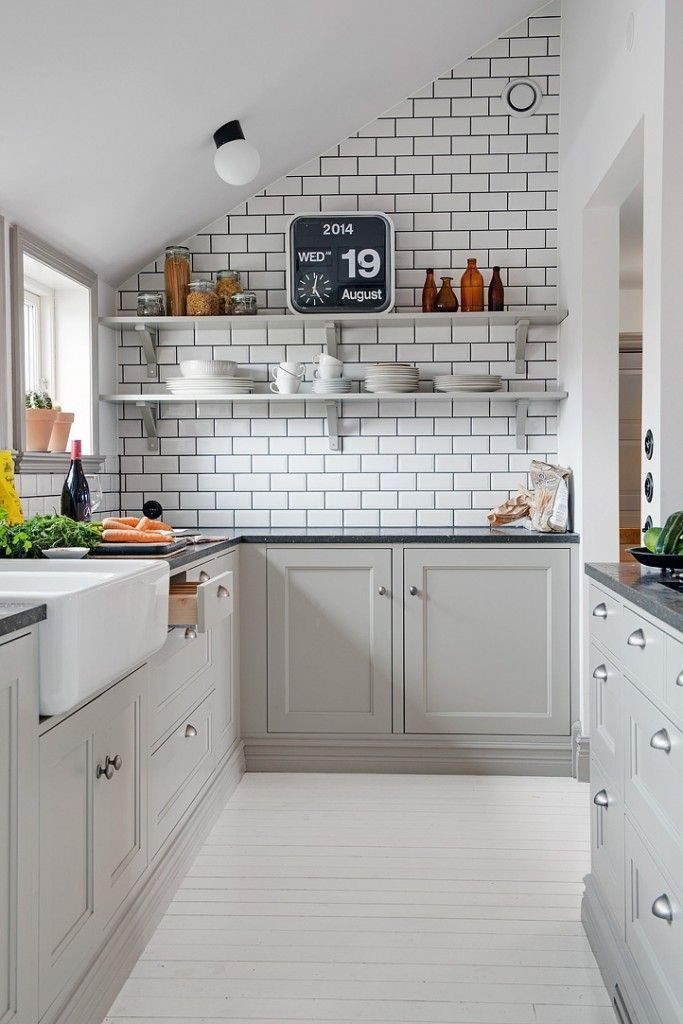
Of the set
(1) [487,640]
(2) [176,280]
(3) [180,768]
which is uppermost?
(2) [176,280]

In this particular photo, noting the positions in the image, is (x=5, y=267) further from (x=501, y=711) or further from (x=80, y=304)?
(x=501, y=711)

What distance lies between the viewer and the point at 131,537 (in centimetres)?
281

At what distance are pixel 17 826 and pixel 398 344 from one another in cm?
307

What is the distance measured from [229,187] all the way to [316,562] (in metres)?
1.66

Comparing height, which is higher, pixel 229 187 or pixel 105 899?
pixel 229 187

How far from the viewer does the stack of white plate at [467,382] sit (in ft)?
12.8

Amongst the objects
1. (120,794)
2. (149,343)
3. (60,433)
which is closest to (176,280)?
(149,343)

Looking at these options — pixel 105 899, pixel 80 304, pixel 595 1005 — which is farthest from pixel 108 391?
pixel 595 1005

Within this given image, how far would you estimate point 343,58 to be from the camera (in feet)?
11.4

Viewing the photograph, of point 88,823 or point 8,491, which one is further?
point 8,491

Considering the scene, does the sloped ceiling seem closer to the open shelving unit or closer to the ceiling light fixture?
the ceiling light fixture

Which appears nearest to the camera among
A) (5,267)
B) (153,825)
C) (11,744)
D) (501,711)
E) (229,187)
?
(11,744)

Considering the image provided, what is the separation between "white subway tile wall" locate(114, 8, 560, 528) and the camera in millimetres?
4129

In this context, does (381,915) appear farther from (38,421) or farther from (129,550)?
(38,421)
